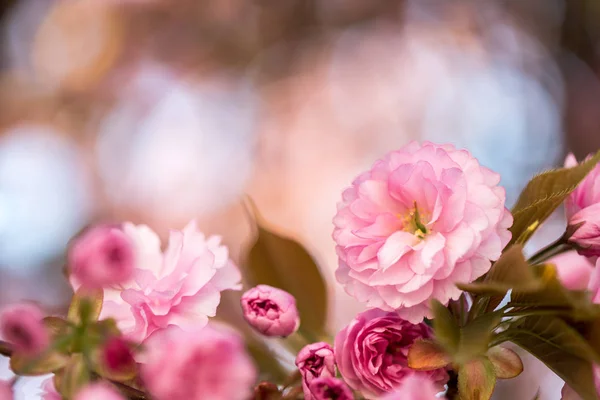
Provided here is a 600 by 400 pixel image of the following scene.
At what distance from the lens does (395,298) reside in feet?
0.73

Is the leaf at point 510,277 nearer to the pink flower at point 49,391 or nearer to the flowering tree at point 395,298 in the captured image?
the flowering tree at point 395,298

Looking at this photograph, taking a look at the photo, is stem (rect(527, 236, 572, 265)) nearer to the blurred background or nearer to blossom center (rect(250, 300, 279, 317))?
blossom center (rect(250, 300, 279, 317))

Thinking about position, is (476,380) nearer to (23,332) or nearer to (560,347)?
(560,347)

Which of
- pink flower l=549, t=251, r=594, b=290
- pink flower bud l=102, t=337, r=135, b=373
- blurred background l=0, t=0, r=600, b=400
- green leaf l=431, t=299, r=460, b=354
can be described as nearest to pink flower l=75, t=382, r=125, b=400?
pink flower bud l=102, t=337, r=135, b=373

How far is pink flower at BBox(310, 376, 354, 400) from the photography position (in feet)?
0.65

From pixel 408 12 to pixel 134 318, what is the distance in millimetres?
1435

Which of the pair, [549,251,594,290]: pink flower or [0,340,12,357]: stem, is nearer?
[0,340,12,357]: stem

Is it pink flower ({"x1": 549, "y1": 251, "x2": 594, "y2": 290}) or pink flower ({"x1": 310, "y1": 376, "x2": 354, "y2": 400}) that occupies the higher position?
pink flower ({"x1": 549, "y1": 251, "x2": 594, "y2": 290})

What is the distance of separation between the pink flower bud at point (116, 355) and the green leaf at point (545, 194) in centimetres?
16

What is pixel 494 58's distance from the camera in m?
1.49

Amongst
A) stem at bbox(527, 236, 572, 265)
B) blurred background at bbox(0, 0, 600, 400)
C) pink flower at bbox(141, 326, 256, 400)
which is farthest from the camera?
blurred background at bbox(0, 0, 600, 400)

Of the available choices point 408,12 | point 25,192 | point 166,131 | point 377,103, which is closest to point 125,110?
point 166,131

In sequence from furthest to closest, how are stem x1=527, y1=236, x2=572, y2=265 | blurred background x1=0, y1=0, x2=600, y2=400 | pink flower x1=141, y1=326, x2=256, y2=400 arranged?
1. blurred background x1=0, y1=0, x2=600, y2=400
2. stem x1=527, y1=236, x2=572, y2=265
3. pink flower x1=141, y1=326, x2=256, y2=400

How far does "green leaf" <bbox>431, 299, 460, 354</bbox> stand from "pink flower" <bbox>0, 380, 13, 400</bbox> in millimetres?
140
